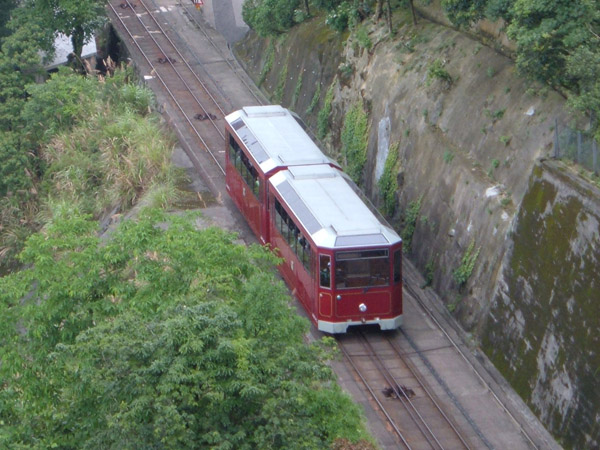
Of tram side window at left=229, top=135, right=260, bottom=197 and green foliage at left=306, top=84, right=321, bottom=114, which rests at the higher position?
tram side window at left=229, top=135, right=260, bottom=197

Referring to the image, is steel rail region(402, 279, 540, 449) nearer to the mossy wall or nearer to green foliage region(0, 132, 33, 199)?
the mossy wall

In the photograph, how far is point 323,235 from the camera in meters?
20.9

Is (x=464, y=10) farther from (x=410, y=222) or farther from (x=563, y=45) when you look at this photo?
(x=410, y=222)

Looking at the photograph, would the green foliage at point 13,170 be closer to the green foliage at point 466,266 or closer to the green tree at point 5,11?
the green tree at point 5,11

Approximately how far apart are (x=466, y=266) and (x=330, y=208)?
349 cm

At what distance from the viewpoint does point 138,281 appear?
1661cm

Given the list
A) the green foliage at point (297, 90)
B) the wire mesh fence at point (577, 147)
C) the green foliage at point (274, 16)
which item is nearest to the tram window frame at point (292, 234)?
the wire mesh fence at point (577, 147)

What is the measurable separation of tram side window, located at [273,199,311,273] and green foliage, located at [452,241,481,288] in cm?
366

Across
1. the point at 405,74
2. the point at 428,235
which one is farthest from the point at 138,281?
→ the point at 405,74

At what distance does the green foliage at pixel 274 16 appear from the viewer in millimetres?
37438

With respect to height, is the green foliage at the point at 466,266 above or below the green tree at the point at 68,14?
below

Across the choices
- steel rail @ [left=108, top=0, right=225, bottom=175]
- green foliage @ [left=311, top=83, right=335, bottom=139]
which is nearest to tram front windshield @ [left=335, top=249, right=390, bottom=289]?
steel rail @ [left=108, top=0, right=225, bottom=175]

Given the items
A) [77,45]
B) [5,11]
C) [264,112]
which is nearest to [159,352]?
[264,112]

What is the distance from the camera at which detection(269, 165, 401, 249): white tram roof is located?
68.4ft
